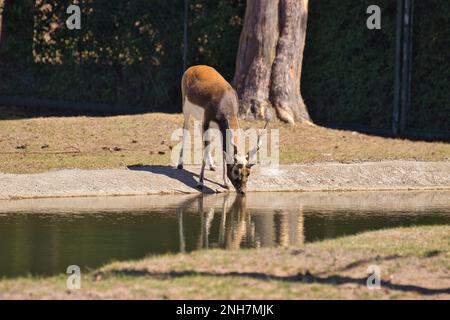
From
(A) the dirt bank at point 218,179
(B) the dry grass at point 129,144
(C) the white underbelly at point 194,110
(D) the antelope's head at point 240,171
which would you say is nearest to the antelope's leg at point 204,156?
(A) the dirt bank at point 218,179

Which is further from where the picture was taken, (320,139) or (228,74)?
(228,74)

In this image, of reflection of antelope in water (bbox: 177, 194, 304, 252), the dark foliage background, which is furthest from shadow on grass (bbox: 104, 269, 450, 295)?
the dark foliage background

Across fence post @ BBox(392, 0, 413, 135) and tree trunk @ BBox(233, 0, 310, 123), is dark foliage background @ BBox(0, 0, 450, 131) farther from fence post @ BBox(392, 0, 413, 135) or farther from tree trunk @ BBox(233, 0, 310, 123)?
tree trunk @ BBox(233, 0, 310, 123)

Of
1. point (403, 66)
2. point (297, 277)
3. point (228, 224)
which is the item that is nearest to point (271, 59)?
point (403, 66)

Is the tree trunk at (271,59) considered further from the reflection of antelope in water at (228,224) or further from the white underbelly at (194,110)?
the reflection of antelope in water at (228,224)

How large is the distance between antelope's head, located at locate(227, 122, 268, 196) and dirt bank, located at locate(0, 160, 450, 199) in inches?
25.5

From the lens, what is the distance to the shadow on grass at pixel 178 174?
19.0 m

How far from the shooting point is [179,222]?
52.3 feet

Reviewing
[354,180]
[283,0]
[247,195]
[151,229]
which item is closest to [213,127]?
[247,195]

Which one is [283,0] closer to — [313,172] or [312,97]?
[312,97]

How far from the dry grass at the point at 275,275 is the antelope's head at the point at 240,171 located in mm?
4833

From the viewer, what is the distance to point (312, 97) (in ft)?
83.6

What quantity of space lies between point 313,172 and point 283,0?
5560 millimetres

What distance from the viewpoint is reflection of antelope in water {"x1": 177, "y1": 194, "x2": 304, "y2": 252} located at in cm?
1446
